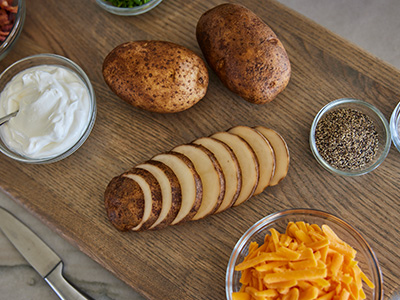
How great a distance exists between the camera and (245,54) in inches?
60.9

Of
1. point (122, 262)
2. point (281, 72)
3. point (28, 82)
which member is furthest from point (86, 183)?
point (281, 72)

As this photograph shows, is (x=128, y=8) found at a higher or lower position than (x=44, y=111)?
higher

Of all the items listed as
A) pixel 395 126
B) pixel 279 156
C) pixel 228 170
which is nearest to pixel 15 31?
pixel 228 170

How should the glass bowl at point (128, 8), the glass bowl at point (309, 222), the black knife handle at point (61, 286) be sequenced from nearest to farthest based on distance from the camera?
the glass bowl at point (309, 222), the glass bowl at point (128, 8), the black knife handle at point (61, 286)

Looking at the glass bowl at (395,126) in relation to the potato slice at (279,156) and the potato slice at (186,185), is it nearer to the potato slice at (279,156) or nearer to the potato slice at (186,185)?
the potato slice at (279,156)

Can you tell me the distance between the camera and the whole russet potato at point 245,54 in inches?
60.9

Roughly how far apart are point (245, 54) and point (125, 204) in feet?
2.57

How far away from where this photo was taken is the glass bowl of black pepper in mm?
1614

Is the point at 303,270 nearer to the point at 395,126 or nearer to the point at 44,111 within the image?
the point at 395,126

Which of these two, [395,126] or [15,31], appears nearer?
[395,126]

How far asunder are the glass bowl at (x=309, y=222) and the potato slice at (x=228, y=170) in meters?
0.15

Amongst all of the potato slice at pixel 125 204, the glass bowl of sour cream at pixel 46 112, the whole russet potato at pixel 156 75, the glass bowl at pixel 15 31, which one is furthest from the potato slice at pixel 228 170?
the glass bowl at pixel 15 31

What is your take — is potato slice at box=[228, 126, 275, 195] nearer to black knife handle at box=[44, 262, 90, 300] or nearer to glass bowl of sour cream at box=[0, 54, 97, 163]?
glass bowl of sour cream at box=[0, 54, 97, 163]

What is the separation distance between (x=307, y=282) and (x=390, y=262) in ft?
1.67
